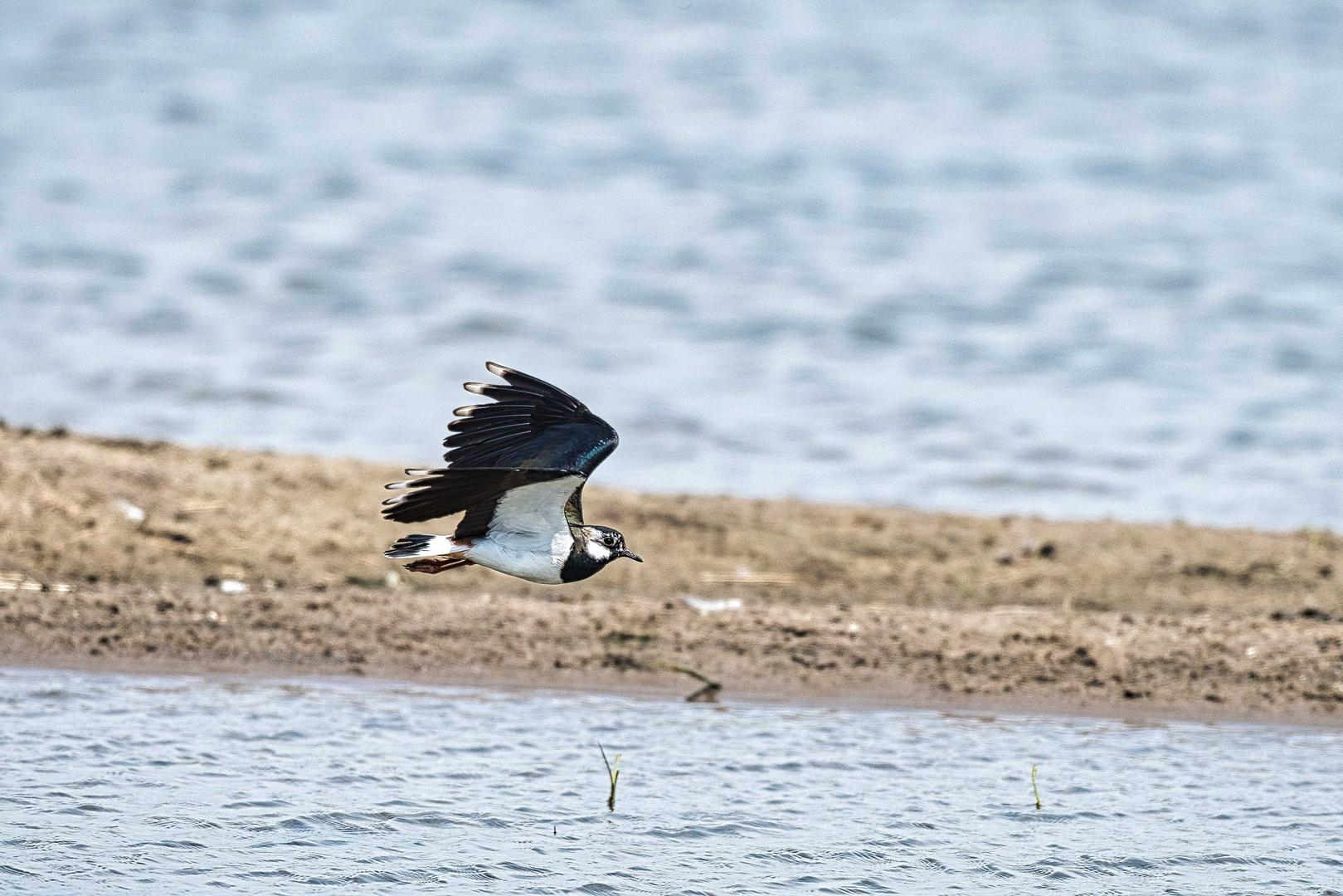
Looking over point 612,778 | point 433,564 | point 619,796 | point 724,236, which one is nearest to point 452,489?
point 433,564

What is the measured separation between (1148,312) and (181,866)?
11671 mm

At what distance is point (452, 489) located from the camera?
214 inches

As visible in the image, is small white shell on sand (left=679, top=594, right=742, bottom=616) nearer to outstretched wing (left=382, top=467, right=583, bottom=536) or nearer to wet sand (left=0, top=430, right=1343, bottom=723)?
wet sand (left=0, top=430, right=1343, bottom=723)

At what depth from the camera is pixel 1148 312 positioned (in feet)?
49.2

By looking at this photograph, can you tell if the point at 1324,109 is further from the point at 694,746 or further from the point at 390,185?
the point at 694,746

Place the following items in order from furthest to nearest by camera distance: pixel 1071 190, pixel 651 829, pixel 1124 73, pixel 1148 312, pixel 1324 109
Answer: pixel 1124 73
pixel 1324 109
pixel 1071 190
pixel 1148 312
pixel 651 829

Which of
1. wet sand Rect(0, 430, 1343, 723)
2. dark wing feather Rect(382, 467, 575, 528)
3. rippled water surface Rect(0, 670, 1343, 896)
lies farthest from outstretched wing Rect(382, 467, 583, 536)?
wet sand Rect(0, 430, 1343, 723)

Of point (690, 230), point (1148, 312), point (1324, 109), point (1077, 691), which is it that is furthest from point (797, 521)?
point (1324, 109)

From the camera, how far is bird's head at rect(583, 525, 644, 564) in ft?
20.3

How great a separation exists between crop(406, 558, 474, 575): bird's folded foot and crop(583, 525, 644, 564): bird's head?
0.47 metres

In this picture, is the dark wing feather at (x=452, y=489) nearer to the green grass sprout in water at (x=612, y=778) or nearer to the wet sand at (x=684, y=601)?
the green grass sprout in water at (x=612, y=778)

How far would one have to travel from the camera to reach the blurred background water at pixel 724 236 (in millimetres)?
12125

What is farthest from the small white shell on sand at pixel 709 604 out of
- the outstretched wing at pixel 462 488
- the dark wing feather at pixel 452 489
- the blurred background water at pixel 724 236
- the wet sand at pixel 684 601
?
the dark wing feather at pixel 452 489

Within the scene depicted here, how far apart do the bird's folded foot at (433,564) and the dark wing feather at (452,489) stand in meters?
0.45
